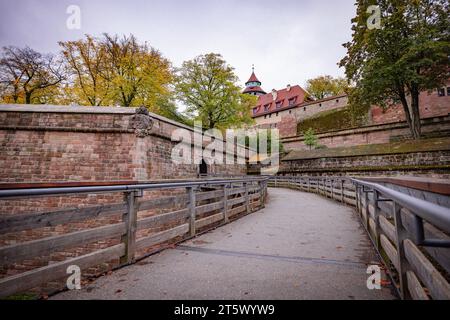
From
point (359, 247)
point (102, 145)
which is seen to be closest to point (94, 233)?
point (359, 247)

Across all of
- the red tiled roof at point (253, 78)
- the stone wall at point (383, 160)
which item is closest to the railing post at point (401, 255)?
the stone wall at point (383, 160)

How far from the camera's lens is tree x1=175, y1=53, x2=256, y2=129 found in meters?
19.9

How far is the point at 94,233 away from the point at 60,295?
2.45 feet

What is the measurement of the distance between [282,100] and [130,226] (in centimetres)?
4862

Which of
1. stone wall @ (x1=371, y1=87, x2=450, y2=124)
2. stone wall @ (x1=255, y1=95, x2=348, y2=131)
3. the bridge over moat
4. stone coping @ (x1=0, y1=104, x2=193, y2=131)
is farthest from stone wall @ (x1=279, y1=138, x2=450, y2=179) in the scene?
stone wall @ (x1=255, y1=95, x2=348, y2=131)

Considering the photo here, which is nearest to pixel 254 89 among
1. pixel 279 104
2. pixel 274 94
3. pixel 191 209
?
pixel 274 94

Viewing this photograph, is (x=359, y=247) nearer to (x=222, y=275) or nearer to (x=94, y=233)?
(x=222, y=275)

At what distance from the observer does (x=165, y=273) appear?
120 inches

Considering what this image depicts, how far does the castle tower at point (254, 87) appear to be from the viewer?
71.0 meters

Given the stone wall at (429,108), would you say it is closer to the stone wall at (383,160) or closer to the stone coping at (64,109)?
the stone wall at (383,160)

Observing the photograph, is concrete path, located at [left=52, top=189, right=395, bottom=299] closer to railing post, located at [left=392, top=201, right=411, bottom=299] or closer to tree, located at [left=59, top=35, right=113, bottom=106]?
railing post, located at [left=392, top=201, right=411, bottom=299]
